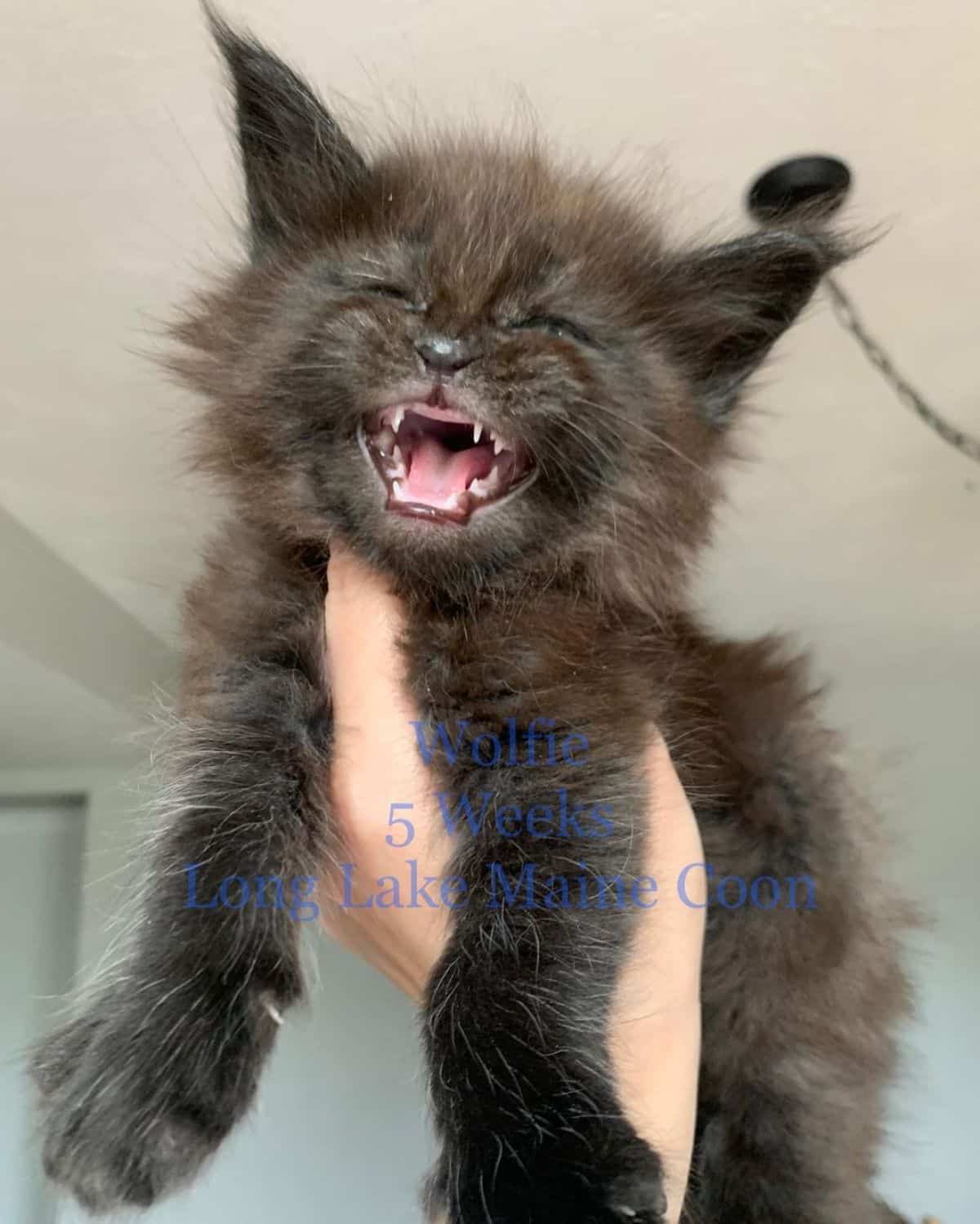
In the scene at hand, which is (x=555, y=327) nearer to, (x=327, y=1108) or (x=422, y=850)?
(x=422, y=850)

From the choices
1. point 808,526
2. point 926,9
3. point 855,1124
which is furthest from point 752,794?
point 808,526

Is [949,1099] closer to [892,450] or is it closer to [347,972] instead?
[347,972]

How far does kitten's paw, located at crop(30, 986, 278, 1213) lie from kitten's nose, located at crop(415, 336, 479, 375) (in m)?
0.68

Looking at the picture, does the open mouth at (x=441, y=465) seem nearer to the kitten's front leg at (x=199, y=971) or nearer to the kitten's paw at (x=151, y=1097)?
the kitten's front leg at (x=199, y=971)

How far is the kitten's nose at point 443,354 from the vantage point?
42.9 inches

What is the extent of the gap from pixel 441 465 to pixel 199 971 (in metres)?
0.64

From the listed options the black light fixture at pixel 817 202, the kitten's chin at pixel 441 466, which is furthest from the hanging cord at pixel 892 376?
the kitten's chin at pixel 441 466

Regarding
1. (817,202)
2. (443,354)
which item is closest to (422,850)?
(443,354)

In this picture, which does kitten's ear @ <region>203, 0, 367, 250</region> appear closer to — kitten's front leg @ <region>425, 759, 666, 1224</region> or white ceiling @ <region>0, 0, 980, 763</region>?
white ceiling @ <region>0, 0, 980, 763</region>

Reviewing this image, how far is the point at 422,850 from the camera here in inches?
46.4

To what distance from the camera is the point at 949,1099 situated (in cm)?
393

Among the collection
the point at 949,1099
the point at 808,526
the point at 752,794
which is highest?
the point at 808,526

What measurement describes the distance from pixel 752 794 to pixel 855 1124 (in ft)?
1.57

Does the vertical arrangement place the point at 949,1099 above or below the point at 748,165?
below
